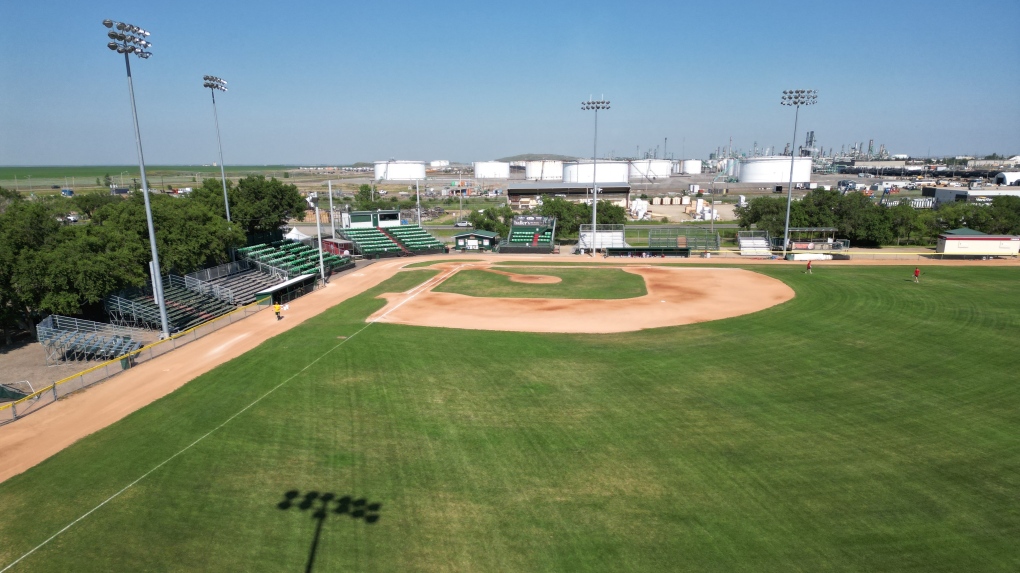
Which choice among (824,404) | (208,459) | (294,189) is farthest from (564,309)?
(294,189)

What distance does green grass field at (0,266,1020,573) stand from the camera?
11.8m

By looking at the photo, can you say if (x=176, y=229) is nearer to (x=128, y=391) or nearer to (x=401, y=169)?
(x=128, y=391)

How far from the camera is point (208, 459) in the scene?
1561 cm

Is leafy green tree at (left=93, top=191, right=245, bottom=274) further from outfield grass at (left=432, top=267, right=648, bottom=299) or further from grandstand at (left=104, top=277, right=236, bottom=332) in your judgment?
outfield grass at (left=432, top=267, right=648, bottom=299)

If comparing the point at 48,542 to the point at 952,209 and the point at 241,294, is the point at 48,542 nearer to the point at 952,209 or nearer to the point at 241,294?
the point at 241,294

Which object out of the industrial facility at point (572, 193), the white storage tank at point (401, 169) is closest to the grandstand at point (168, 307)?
the industrial facility at point (572, 193)

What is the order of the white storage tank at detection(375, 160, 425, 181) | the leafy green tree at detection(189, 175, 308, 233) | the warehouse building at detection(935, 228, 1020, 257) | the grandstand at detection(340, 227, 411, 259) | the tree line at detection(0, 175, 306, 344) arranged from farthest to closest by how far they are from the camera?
1. the white storage tank at detection(375, 160, 425, 181)
2. the grandstand at detection(340, 227, 411, 259)
3. the warehouse building at detection(935, 228, 1020, 257)
4. the leafy green tree at detection(189, 175, 308, 233)
5. the tree line at detection(0, 175, 306, 344)

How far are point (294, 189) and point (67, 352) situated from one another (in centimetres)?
2972

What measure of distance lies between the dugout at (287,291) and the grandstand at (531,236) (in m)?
25.7

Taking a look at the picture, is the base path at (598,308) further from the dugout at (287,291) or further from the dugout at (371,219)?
the dugout at (371,219)

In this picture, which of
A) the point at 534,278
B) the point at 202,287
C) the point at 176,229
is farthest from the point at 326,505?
the point at 534,278

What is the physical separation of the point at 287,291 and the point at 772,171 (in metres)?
171

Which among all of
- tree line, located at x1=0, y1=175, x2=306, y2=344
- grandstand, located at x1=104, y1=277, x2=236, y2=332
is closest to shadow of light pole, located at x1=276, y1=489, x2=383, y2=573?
grandstand, located at x1=104, y1=277, x2=236, y2=332

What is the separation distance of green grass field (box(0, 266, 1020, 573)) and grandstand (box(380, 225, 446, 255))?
36335 millimetres
